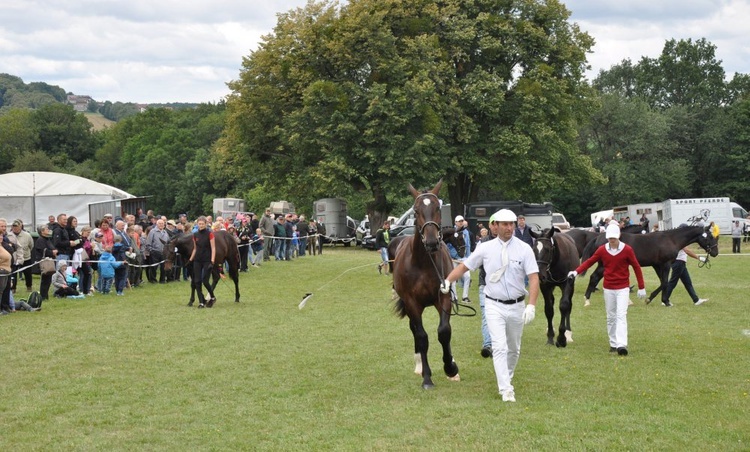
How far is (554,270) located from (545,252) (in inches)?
17.4

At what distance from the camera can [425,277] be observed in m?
11.0

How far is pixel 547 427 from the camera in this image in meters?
8.17

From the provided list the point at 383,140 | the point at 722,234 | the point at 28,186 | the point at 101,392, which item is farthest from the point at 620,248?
the point at 722,234

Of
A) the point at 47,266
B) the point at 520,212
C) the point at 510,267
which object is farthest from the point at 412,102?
the point at 510,267

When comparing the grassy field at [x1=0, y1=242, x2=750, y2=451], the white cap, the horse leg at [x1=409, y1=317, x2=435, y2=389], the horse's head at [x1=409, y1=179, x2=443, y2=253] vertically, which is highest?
the horse's head at [x1=409, y1=179, x2=443, y2=253]

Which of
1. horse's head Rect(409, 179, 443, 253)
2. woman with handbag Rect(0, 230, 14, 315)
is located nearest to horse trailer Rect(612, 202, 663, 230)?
woman with handbag Rect(0, 230, 14, 315)

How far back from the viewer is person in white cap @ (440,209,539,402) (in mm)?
9547

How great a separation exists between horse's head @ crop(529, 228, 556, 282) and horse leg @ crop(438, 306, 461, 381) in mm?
3984

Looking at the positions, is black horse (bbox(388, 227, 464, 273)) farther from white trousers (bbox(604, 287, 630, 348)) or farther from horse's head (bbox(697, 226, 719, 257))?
horse's head (bbox(697, 226, 719, 257))

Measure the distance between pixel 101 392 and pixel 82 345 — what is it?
13.3 ft

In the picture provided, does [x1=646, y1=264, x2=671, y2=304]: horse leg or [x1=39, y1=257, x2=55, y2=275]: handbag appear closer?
[x1=39, y1=257, x2=55, y2=275]: handbag

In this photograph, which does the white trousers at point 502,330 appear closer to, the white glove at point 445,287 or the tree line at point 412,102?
the white glove at point 445,287

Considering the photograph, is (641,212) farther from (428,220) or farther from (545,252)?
(428,220)

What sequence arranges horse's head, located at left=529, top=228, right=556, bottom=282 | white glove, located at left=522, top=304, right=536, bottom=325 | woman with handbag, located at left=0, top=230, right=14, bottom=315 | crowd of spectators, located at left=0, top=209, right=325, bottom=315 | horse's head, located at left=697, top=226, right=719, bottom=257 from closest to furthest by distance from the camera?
white glove, located at left=522, top=304, right=536, bottom=325, horse's head, located at left=529, top=228, right=556, bottom=282, woman with handbag, located at left=0, top=230, right=14, bottom=315, crowd of spectators, located at left=0, top=209, right=325, bottom=315, horse's head, located at left=697, top=226, right=719, bottom=257
